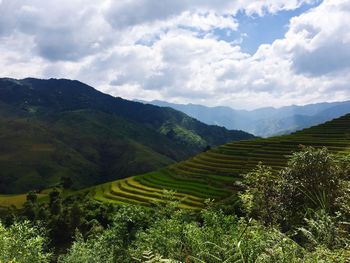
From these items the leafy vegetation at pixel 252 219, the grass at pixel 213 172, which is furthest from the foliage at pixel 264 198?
the grass at pixel 213 172

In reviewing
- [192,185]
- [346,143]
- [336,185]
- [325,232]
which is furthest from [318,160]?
[346,143]

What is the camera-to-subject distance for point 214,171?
120 meters

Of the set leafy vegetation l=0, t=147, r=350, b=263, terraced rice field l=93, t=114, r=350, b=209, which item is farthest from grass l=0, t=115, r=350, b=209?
leafy vegetation l=0, t=147, r=350, b=263

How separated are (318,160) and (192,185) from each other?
67.5m

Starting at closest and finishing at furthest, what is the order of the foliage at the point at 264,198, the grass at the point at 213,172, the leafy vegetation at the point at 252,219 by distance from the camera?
the leafy vegetation at the point at 252,219 → the foliage at the point at 264,198 → the grass at the point at 213,172

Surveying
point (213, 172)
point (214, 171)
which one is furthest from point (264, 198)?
point (214, 171)

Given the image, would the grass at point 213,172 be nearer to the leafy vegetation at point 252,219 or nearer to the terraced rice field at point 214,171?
the terraced rice field at point 214,171

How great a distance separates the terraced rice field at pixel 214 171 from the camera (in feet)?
346

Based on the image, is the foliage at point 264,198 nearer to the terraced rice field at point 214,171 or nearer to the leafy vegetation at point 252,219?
the leafy vegetation at point 252,219

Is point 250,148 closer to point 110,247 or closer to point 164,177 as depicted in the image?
point 164,177

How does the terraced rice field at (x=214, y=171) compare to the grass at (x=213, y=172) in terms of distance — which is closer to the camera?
the grass at (x=213, y=172)

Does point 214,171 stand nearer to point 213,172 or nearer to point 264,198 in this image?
point 213,172

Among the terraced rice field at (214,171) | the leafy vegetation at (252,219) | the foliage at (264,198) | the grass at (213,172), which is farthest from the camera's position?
the terraced rice field at (214,171)

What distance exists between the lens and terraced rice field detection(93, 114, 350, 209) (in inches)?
4146
